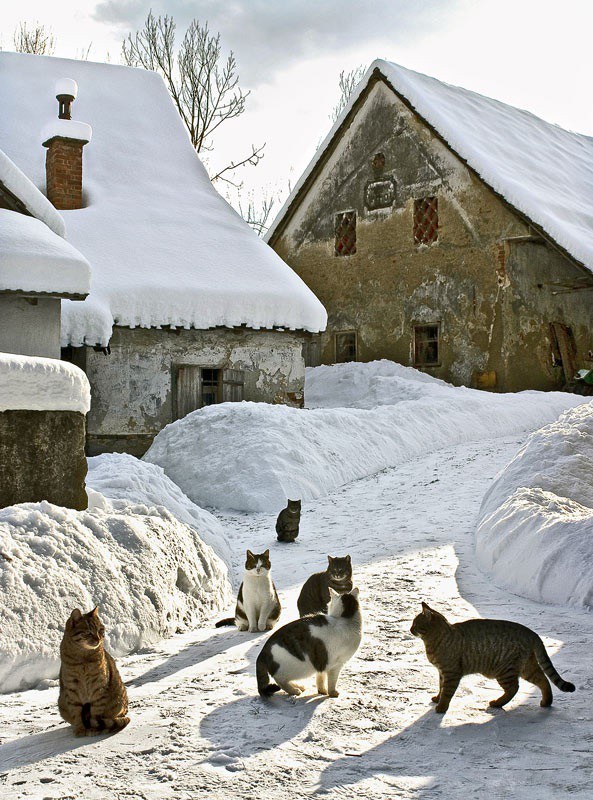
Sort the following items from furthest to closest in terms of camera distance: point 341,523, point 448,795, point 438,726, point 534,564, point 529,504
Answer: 1. point 341,523
2. point 529,504
3. point 534,564
4. point 438,726
5. point 448,795

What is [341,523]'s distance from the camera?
9930 millimetres

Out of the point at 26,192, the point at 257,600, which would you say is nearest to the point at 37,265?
the point at 26,192

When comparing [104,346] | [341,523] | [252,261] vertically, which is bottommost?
[341,523]

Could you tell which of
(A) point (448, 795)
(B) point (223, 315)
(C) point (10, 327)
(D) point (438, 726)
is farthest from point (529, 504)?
(B) point (223, 315)

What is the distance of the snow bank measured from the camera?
458 inches

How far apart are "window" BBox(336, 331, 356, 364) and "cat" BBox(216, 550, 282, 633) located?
16.9m

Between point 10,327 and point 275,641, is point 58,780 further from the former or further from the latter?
point 10,327

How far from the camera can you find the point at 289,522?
9164mm

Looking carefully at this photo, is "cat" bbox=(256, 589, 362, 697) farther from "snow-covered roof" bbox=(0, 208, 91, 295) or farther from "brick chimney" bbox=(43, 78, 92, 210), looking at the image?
"brick chimney" bbox=(43, 78, 92, 210)

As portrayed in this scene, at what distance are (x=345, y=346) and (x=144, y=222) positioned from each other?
7219mm

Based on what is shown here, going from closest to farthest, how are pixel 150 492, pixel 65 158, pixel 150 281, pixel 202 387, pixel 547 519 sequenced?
pixel 547 519 → pixel 150 492 → pixel 150 281 → pixel 202 387 → pixel 65 158

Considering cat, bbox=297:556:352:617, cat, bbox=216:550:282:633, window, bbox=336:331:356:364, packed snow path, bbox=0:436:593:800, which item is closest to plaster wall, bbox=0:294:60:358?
packed snow path, bbox=0:436:593:800

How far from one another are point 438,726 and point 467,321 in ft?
55.9

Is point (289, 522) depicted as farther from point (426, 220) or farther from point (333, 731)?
point (426, 220)
